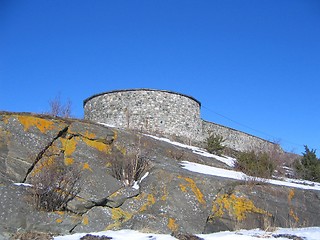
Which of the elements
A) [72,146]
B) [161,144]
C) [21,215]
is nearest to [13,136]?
[72,146]

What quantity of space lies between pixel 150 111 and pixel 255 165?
395 inches

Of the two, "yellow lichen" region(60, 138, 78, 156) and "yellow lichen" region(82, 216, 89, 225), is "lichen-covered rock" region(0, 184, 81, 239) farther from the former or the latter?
"yellow lichen" region(60, 138, 78, 156)

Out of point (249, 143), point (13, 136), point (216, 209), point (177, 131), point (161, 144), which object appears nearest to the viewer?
point (216, 209)

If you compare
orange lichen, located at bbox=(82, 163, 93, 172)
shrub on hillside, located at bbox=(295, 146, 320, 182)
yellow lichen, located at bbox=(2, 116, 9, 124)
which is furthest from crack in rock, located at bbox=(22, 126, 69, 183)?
shrub on hillside, located at bbox=(295, 146, 320, 182)

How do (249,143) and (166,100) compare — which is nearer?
(166,100)

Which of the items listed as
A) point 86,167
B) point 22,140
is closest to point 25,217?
point 86,167

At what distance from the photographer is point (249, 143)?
85.9 feet

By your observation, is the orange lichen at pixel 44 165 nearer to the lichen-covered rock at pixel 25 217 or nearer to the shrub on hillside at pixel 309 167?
the lichen-covered rock at pixel 25 217

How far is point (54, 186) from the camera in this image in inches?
256

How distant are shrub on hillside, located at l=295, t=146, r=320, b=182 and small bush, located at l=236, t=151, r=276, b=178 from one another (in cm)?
346

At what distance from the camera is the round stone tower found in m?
19.8

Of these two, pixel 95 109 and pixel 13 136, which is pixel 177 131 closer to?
pixel 95 109

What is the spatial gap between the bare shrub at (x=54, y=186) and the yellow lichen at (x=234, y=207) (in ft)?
9.67

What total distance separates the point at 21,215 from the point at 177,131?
47.7 feet
